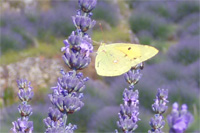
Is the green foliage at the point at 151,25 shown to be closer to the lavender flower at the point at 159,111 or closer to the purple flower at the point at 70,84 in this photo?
the lavender flower at the point at 159,111

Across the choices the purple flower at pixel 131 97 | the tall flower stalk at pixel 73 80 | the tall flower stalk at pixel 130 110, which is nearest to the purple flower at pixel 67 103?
the tall flower stalk at pixel 73 80

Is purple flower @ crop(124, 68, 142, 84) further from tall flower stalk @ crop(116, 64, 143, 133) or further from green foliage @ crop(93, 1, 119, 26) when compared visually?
green foliage @ crop(93, 1, 119, 26)

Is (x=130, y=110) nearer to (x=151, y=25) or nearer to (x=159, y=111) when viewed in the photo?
(x=159, y=111)

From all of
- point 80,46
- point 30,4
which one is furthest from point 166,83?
point 30,4

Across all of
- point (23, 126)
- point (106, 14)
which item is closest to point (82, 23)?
point (23, 126)

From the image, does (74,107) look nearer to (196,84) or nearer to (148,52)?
(148,52)
